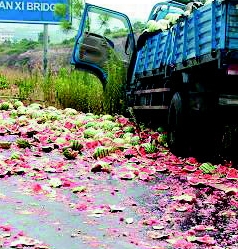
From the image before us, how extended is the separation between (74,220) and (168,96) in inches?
202

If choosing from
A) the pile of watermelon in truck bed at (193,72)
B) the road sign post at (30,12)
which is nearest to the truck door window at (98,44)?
the pile of watermelon in truck bed at (193,72)

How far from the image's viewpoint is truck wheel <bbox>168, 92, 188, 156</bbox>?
8234 millimetres

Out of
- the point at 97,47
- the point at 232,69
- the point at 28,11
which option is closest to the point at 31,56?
the point at 28,11

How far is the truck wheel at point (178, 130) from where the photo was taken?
8234 millimetres

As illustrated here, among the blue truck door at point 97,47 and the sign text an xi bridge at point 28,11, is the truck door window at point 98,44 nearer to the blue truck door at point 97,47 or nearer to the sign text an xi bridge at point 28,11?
the blue truck door at point 97,47

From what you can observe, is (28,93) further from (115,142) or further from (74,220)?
(74,220)

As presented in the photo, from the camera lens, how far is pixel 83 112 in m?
15.7

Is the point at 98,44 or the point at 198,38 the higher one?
the point at 98,44

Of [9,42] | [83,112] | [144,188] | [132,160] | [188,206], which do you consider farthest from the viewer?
[9,42]

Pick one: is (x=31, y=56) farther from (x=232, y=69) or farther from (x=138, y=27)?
(x=232, y=69)

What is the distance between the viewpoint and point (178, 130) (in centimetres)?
829

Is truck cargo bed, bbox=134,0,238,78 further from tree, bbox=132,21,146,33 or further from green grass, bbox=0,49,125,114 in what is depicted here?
tree, bbox=132,21,146,33

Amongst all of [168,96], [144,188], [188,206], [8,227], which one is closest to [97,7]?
[168,96]

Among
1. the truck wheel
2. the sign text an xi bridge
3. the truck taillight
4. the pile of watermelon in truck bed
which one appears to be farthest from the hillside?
the truck taillight
